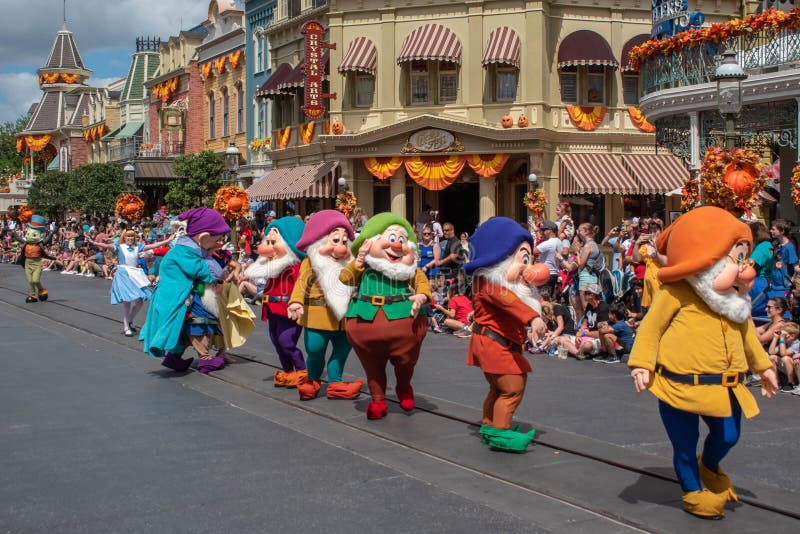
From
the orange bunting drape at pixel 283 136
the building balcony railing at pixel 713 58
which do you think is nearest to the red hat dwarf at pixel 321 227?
the building balcony railing at pixel 713 58

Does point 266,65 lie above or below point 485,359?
above

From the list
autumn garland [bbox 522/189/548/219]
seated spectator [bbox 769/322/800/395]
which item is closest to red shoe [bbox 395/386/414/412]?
seated spectator [bbox 769/322/800/395]

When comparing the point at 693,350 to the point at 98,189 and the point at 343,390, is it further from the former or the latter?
the point at 98,189

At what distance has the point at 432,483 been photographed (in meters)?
5.78

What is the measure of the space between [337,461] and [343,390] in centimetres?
202

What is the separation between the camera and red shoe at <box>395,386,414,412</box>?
775 cm

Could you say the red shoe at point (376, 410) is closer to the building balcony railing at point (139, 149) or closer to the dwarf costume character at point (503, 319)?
the dwarf costume character at point (503, 319)

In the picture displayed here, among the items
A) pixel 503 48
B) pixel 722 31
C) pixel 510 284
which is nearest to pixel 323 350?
pixel 510 284

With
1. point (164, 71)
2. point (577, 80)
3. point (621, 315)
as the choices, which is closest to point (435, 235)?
point (621, 315)

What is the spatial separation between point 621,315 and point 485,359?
496 centimetres

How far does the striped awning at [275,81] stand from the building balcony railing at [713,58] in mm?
13955

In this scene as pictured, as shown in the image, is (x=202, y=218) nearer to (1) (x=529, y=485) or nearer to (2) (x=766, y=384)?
(1) (x=529, y=485)

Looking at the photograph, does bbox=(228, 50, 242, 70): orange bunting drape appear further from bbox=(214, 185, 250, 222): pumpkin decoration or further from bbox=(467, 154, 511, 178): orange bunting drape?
bbox=(214, 185, 250, 222): pumpkin decoration

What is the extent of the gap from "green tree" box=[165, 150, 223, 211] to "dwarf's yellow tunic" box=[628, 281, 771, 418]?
30.1 metres
